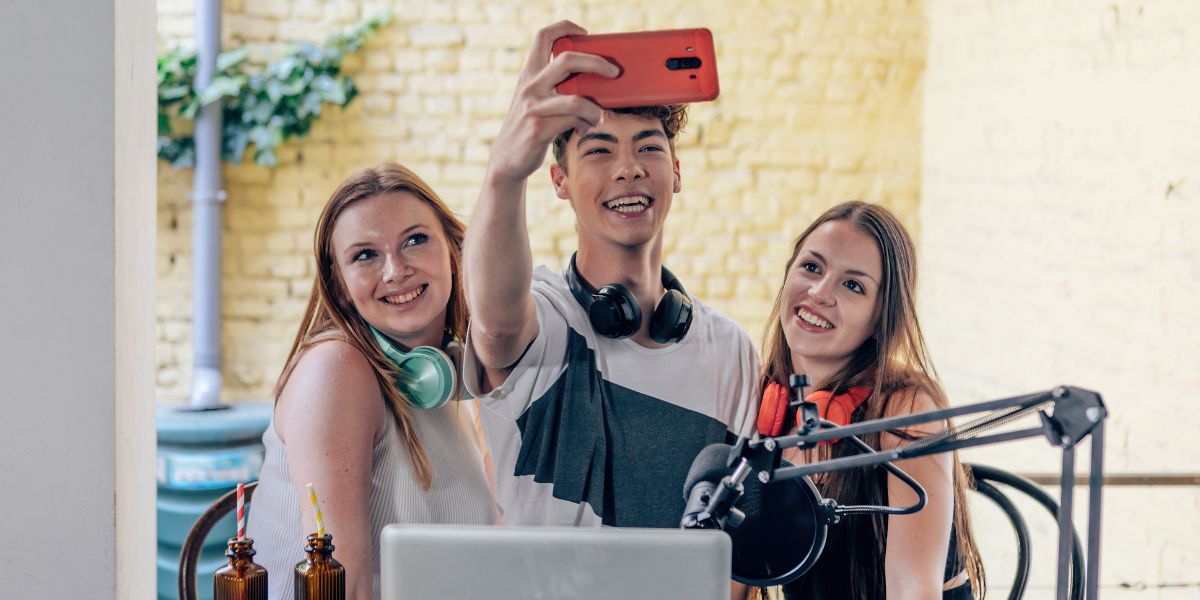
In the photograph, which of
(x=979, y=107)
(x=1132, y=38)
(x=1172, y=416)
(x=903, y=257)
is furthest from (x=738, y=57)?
(x=903, y=257)

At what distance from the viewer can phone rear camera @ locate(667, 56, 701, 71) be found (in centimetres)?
150

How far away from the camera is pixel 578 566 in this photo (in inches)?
41.8

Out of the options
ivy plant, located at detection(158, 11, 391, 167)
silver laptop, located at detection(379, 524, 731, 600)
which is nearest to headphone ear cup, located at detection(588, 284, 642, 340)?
silver laptop, located at detection(379, 524, 731, 600)

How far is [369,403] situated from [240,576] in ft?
1.51

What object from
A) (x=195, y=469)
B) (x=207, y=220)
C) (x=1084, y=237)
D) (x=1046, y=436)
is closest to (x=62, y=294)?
(x=1046, y=436)

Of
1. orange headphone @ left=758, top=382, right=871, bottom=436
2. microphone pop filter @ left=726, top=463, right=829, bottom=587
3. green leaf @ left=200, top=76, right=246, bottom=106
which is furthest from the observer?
green leaf @ left=200, top=76, right=246, bottom=106

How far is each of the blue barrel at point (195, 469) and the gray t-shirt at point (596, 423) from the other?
1672 millimetres

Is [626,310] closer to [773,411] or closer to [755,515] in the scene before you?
[773,411]

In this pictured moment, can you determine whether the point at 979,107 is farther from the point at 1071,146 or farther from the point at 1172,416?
the point at 1172,416

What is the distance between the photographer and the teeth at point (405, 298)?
5.91 feet

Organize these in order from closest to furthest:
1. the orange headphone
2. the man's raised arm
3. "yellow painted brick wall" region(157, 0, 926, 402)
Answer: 1. the man's raised arm
2. the orange headphone
3. "yellow painted brick wall" region(157, 0, 926, 402)

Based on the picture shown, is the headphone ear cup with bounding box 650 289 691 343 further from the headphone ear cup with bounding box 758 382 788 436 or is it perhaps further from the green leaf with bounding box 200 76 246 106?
the green leaf with bounding box 200 76 246 106

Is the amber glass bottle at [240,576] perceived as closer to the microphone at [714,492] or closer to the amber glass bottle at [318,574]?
the amber glass bottle at [318,574]

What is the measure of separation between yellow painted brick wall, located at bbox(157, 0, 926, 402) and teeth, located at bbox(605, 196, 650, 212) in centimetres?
242
